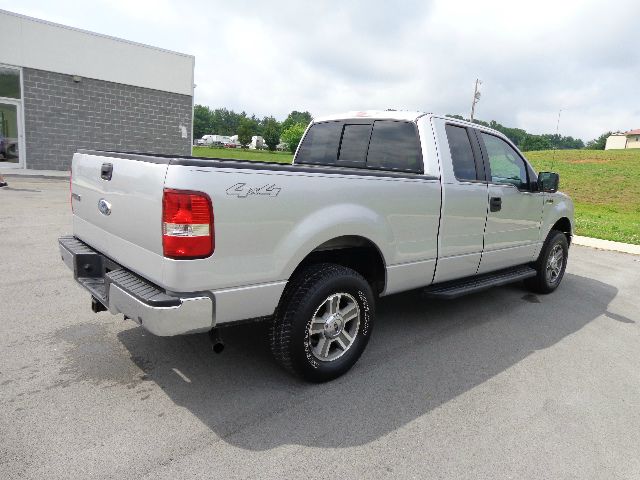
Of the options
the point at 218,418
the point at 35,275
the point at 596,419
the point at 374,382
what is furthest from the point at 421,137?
the point at 35,275

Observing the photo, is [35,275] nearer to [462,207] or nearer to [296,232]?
[296,232]

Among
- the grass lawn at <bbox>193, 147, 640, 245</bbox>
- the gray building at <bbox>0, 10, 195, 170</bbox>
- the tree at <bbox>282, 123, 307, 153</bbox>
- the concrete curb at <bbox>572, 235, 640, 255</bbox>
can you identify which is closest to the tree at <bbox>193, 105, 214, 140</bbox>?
the tree at <bbox>282, 123, 307, 153</bbox>

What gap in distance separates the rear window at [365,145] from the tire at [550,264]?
2691 mm

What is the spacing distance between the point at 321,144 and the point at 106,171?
7.67ft

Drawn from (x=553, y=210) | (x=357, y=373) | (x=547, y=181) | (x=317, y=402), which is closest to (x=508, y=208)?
(x=547, y=181)

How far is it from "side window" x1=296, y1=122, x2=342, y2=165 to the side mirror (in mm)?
2324

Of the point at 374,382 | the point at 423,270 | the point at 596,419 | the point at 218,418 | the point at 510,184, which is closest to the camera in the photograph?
the point at 218,418

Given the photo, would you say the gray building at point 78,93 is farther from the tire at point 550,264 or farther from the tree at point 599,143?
the tree at point 599,143

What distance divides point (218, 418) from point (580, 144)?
521 feet

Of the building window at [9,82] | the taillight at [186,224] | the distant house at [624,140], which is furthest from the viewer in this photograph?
the distant house at [624,140]

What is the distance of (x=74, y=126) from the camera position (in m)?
17.2

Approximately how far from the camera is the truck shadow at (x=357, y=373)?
107 inches

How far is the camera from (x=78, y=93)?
669 inches

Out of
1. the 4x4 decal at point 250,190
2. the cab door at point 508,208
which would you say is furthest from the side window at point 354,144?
the 4x4 decal at point 250,190
